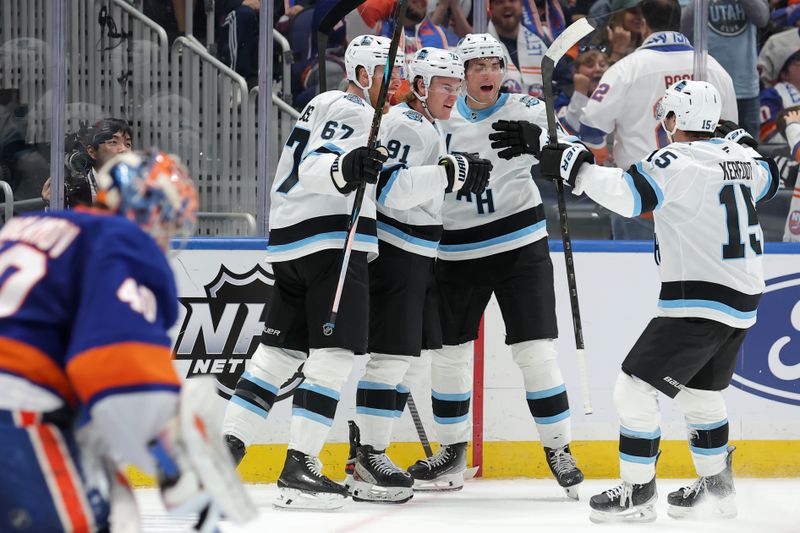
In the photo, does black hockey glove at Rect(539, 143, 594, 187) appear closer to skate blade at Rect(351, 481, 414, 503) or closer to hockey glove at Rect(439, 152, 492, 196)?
hockey glove at Rect(439, 152, 492, 196)

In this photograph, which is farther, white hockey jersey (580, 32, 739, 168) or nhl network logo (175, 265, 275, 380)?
white hockey jersey (580, 32, 739, 168)

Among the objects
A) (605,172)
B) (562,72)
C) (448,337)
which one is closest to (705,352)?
(605,172)

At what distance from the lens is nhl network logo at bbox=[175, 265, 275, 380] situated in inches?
157

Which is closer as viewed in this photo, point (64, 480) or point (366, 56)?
point (64, 480)

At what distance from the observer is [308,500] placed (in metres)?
3.42

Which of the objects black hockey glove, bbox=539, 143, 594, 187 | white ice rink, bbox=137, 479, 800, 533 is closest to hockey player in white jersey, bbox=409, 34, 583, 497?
white ice rink, bbox=137, 479, 800, 533

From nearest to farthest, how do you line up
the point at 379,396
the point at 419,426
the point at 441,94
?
the point at 379,396, the point at 441,94, the point at 419,426

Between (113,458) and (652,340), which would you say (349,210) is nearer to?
(652,340)

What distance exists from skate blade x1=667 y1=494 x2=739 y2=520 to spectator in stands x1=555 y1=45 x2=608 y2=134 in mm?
1668

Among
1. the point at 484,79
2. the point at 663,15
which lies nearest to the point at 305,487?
the point at 484,79

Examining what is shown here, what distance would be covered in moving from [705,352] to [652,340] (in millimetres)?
154

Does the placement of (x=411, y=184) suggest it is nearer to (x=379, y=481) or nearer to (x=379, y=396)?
(x=379, y=396)

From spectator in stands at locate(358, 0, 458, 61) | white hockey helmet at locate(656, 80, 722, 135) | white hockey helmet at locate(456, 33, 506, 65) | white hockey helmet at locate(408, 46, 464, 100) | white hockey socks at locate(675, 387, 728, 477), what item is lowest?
white hockey socks at locate(675, 387, 728, 477)

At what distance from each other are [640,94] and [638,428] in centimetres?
170
